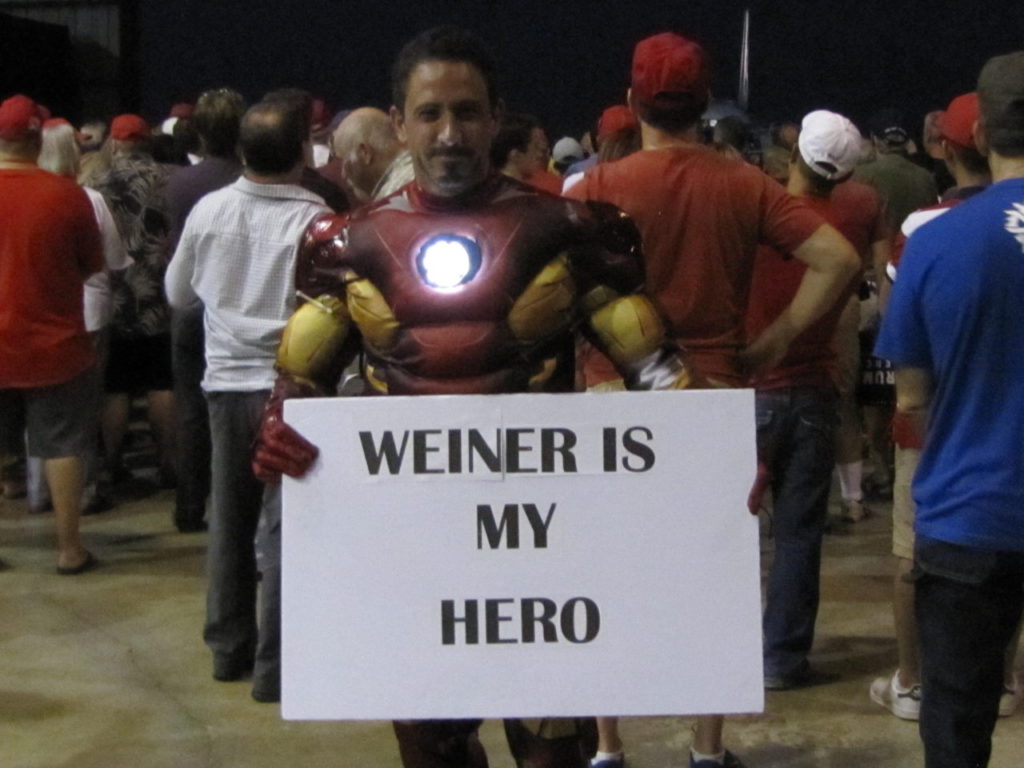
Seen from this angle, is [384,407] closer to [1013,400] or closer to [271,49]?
[1013,400]

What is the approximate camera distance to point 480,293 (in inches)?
108

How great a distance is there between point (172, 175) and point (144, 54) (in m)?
8.53

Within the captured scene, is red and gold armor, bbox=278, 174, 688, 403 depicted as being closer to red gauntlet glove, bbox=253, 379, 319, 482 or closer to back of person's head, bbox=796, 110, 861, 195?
red gauntlet glove, bbox=253, 379, 319, 482

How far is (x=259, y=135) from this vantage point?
14.9ft

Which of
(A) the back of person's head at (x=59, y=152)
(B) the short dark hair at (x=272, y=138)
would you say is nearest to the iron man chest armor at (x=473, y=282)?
(B) the short dark hair at (x=272, y=138)

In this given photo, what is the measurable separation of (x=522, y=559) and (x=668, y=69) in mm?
1348

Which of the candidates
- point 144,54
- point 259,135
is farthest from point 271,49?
point 259,135

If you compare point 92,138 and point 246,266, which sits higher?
point 92,138

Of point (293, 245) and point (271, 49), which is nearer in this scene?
point (293, 245)

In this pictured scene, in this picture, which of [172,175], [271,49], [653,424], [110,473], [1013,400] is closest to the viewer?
[653,424]

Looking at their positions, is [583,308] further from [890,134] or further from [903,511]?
[890,134]

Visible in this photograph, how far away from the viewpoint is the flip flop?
6.22m

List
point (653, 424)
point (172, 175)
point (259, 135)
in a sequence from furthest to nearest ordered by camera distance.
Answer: point (172, 175), point (259, 135), point (653, 424)

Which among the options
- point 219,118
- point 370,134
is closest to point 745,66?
point 219,118
